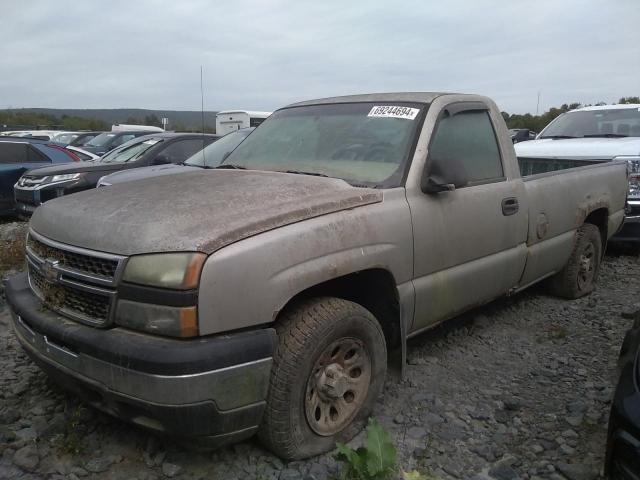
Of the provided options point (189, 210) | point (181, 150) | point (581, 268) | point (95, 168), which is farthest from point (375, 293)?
point (95, 168)

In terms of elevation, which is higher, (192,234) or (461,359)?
(192,234)

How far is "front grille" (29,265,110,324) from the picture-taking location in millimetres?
2389

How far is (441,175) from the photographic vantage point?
319 centimetres

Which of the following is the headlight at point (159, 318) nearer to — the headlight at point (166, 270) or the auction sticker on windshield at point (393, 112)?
the headlight at point (166, 270)

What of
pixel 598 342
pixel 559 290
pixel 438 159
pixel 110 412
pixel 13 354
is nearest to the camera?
pixel 110 412

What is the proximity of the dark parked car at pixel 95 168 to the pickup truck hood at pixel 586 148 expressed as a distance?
183 inches

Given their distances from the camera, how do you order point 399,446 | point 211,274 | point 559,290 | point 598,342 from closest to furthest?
point 211,274 → point 399,446 → point 598,342 → point 559,290

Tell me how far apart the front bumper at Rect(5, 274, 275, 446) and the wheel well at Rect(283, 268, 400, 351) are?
0.66m

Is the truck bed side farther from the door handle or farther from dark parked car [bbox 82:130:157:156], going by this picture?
dark parked car [bbox 82:130:157:156]

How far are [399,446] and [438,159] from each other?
1587 mm

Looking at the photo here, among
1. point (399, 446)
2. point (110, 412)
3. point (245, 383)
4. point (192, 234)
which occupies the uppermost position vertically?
point (192, 234)

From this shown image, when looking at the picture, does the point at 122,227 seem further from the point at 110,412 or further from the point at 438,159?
the point at 438,159

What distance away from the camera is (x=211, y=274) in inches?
86.7

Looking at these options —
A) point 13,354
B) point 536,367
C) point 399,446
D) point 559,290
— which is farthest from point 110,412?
point 559,290
